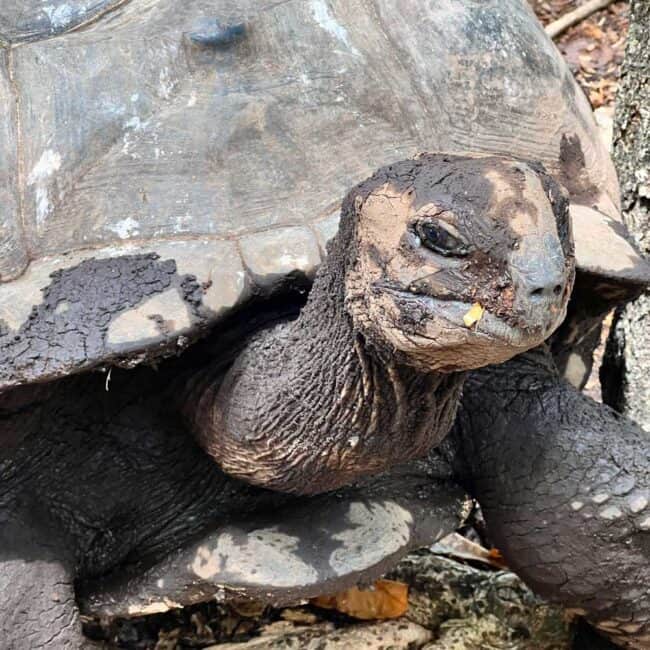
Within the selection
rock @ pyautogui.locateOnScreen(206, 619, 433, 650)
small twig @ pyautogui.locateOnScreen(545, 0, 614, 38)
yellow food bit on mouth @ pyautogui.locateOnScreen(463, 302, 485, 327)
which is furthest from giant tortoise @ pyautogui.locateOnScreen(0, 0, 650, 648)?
small twig @ pyautogui.locateOnScreen(545, 0, 614, 38)

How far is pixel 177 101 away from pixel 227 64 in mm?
160

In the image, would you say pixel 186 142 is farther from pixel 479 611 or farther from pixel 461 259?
pixel 479 611

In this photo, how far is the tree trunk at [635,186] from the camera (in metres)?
3.76

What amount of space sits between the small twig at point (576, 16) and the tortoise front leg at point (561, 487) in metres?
5.25

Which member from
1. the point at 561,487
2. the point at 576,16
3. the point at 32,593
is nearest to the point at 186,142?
A: the point at 32,593

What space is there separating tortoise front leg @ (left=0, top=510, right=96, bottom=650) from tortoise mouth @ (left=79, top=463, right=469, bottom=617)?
0.56 ft

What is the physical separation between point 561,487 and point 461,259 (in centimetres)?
110

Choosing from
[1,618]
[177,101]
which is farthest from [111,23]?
[1,618]

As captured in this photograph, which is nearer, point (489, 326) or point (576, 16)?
point (489, 326)

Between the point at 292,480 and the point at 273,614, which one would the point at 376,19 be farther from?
the point at 273,614

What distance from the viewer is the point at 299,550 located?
2826mm

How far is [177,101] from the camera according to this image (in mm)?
2734

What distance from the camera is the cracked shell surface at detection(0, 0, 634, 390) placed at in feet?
8.09

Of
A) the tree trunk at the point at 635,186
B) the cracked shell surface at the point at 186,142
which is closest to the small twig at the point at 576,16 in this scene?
the tree trunk at the point at 635,186
